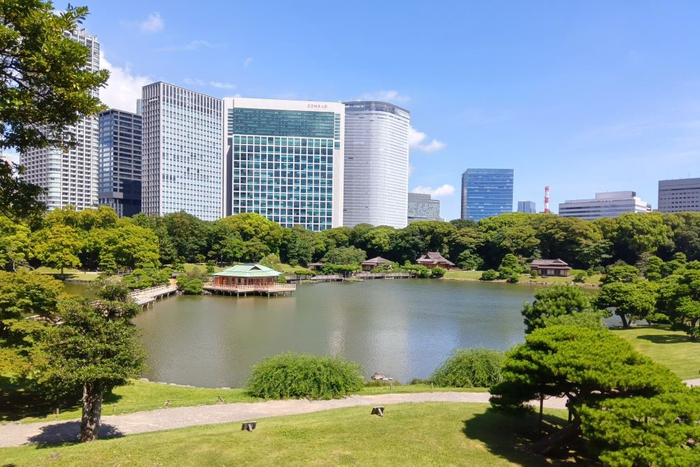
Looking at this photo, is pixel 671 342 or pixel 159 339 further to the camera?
pixel 159 339

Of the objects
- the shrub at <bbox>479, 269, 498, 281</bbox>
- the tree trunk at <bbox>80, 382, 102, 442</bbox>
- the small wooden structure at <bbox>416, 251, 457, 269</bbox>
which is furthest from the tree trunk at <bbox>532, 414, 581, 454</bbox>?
the small wooden structure at <bbox>416, 251, 457, 269</bbox>

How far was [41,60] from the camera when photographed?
18.0ft

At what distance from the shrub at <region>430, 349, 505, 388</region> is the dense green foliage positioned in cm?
388

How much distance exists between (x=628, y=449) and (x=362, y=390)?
411 inches

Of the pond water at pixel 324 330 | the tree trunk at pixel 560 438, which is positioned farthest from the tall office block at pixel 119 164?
the tree trunk at pixel 560 438

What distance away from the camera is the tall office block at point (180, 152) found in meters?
110

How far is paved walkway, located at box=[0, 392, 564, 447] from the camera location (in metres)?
11.5

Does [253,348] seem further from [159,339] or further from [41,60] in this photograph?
[41,60]

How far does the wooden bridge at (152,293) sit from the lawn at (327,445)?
27275 mm

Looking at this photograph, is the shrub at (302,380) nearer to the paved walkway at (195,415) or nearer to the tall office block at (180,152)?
the paved walkway at (195,415)

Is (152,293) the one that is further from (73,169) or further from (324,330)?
(73,169)

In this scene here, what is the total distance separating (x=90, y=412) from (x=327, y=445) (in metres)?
5.74

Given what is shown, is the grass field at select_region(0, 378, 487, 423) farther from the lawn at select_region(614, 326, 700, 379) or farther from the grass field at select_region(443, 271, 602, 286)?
the grass field at select_region(443, 271, 602, 286)

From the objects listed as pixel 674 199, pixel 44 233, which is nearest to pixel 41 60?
pixel 44 233
